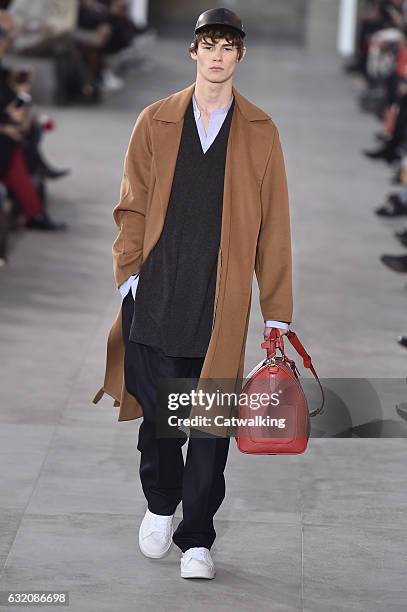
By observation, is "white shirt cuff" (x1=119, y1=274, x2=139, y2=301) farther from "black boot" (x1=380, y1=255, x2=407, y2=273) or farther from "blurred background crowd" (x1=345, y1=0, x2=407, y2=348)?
"black boot" (x1=380, y1=255, x2=407, y2=273)

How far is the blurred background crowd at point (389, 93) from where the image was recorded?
9.59 meters

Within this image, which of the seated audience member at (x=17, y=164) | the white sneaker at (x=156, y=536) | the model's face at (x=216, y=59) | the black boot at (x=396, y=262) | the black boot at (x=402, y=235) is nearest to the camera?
the model's face at (x=216, y=59)

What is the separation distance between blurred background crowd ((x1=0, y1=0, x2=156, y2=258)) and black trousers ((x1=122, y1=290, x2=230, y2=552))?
4.07m

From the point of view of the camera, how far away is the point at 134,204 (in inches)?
147

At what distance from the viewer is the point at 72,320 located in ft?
22.3

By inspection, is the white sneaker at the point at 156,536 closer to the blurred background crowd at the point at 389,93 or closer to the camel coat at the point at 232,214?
the camel coat at the point at 232,214

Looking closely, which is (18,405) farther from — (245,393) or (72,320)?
(245,393)

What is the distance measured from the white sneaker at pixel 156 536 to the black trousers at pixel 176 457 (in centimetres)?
6

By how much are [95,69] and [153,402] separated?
1253 centimetres

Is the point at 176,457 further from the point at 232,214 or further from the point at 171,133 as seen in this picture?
the point at 171,133

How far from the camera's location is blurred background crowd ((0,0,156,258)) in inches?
340

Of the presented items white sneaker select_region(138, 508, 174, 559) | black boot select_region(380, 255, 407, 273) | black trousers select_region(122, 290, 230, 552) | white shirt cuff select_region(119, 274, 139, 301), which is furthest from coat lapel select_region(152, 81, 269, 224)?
black boot select_region(380, 255, 407, 273)

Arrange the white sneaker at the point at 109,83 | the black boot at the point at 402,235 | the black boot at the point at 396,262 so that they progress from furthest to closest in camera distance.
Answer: the white sneaker at the point at 109,83 < the black boot at the point at 402,235 < the black boot at the point at 396,262

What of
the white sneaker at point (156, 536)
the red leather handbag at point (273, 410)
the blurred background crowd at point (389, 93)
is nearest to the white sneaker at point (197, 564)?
the white sneaker at point (156, 536)
